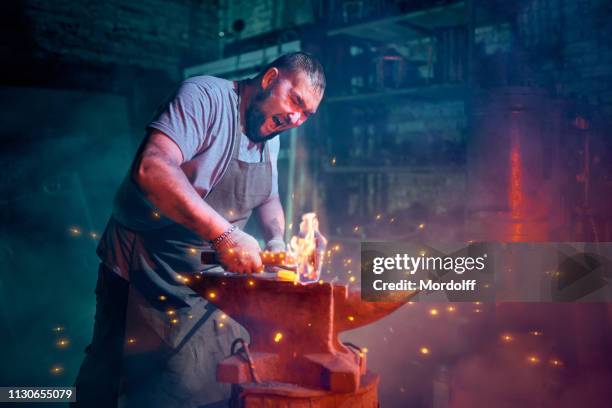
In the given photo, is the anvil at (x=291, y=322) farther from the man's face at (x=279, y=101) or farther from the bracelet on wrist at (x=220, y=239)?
the man's face at (x=279, y=101)

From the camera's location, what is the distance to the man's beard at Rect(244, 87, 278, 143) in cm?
270

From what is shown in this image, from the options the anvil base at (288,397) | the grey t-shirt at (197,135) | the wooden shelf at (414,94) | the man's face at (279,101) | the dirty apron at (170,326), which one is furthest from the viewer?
the wooden shelf at (414,94)

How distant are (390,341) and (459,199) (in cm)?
216

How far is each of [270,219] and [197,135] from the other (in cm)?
86

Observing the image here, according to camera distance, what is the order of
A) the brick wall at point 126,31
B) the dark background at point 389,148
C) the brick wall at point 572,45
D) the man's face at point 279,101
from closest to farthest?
1. the man's face at point 279,101
2. the dark background at point 389,148
3. the brick wall at point 572,45
4. the brick wall at point 126,31

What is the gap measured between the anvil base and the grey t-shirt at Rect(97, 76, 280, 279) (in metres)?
1.02

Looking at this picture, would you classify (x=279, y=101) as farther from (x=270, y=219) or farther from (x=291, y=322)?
(x=291, y=322)

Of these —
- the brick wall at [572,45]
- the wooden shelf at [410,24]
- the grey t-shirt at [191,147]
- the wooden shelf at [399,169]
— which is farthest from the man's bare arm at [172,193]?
the brick wall at [572,45]

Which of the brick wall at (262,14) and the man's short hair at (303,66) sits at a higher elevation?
the brick wall at (262,14)

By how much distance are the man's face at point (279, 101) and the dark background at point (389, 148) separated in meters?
2.06

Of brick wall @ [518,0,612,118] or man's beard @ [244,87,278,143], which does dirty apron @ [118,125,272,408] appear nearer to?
man's beard @ [244,87,278,143]

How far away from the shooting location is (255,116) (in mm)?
2723

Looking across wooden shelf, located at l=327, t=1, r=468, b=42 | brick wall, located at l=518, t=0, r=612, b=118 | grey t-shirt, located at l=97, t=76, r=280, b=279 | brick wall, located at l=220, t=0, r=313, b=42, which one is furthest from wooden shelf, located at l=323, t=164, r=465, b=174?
grey t-shirt, located at l=97, t=76, r=280, b=279

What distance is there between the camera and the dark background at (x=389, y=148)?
3.97 metres
